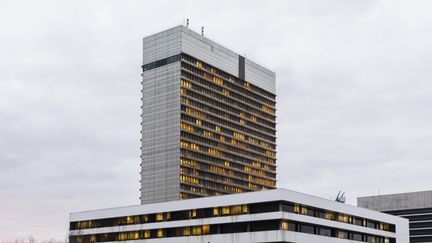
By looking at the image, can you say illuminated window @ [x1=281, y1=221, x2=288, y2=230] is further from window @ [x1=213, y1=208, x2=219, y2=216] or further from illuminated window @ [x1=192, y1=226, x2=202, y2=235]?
illuminated window @ [x1=192, y1=226, x2=202, y2=235]

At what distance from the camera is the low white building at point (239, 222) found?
455 ft

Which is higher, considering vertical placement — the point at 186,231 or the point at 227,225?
the point at 227,225

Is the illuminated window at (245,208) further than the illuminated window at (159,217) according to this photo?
No

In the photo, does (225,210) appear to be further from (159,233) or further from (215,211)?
(159,233)

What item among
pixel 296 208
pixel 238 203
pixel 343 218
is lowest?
Result: pixel 343 218

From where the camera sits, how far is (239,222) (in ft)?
466

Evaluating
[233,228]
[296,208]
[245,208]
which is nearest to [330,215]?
[296,208]

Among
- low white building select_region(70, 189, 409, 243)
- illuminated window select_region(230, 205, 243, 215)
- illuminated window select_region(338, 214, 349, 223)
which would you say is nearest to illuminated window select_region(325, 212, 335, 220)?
low white building select_region(70, 189, 409, 243)

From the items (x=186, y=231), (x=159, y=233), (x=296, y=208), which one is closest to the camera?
(x=296, y=208)

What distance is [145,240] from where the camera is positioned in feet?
518

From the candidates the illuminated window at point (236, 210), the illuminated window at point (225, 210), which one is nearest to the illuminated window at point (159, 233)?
the illuminated window at point (225, 210)

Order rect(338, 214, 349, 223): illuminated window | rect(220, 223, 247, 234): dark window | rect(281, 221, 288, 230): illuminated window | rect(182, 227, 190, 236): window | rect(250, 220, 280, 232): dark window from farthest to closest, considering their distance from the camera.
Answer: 1. rect(338, 214, 349, 223): illuminated window
2. rect(182, 227, 190, 236): window
3. rect(220, 223, 247, 234): dark window
4. rect(250, 220, 280, 232): dark window
5. rect(281, 221, 288, 230): illuminated window

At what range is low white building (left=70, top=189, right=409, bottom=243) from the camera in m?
139

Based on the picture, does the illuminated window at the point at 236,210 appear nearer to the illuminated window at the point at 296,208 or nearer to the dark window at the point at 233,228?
the dark window at the point at 233,228
